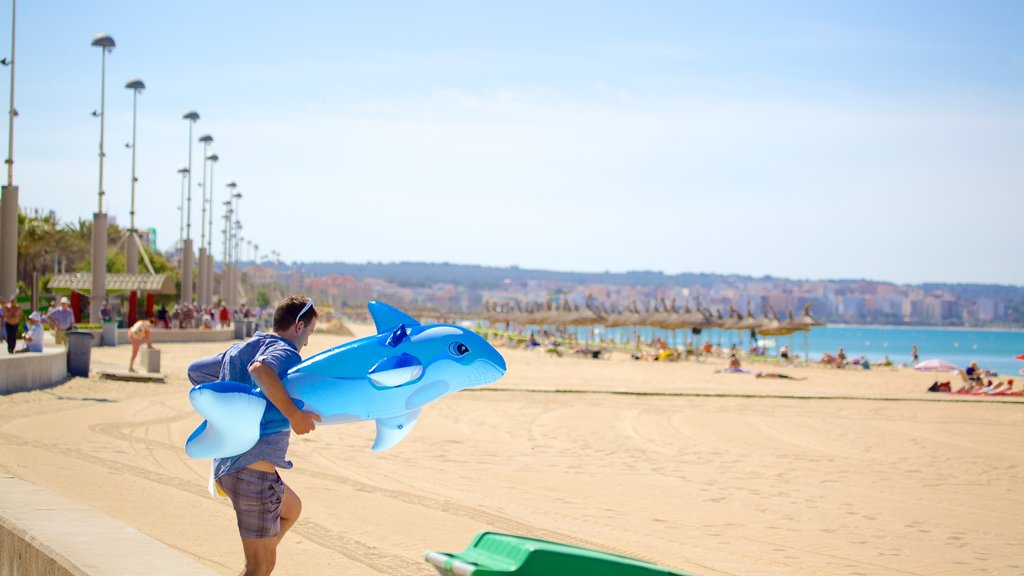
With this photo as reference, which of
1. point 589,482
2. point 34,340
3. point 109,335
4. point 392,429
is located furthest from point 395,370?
point 109,335

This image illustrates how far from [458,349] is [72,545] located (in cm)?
180

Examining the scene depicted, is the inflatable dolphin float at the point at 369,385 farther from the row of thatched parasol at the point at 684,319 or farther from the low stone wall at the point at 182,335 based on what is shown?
the row of thatched parasol at the point at 684,319

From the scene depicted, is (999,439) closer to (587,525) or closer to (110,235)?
(587,525)

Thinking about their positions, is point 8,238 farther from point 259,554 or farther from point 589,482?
point 259,554

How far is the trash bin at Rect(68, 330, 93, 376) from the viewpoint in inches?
808

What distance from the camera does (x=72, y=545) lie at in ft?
15.2

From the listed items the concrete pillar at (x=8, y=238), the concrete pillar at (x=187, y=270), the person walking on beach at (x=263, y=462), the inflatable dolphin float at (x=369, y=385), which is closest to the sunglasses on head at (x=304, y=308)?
the person walking on beach at (x=263, y=462)

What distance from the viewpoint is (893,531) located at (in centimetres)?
893

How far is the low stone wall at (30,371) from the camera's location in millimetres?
16812

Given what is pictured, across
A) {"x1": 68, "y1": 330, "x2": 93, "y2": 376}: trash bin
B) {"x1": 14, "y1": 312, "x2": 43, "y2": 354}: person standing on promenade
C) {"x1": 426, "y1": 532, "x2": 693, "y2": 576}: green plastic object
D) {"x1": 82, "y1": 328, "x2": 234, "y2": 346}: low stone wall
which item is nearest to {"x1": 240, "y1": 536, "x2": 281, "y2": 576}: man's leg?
{"x1": 426, "y1": 532, "x2": 693, "y2": 576}: green plastic object

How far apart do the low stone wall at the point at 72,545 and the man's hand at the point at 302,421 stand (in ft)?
2.22

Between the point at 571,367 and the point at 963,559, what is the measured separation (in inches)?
1207

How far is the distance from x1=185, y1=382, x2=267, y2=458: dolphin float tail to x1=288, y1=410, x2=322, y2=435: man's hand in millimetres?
141

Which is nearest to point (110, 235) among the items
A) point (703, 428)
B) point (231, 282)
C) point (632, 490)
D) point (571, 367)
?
point (231, 282)
